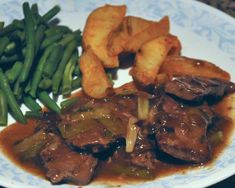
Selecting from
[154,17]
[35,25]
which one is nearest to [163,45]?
[154,17]

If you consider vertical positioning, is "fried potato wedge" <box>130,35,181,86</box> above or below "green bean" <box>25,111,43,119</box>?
above

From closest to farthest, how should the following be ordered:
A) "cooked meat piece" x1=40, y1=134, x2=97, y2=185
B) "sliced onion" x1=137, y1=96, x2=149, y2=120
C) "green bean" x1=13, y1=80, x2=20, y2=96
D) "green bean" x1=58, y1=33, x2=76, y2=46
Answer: "cooked meat piece" x1=40, y1=134, x2=97, y2=185
"sliced onion" x1=137, y1=96, x2=149, y2=120
"green bean" x1=13, y1=80, x2=20, y2=96
"green bean" x1=58, y1=33, x2=76, y2=46

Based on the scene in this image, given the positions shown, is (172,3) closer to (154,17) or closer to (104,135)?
(154,17)

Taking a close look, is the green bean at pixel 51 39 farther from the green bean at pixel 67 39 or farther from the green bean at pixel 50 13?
the green bean at pixel 50 13

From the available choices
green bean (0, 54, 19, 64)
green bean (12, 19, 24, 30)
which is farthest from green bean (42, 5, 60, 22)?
green bean (0, 54, 19, 64)

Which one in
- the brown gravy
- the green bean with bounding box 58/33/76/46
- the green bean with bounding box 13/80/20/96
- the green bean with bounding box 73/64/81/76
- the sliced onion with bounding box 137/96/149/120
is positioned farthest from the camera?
the green bean with bounding box 58/33/76/46

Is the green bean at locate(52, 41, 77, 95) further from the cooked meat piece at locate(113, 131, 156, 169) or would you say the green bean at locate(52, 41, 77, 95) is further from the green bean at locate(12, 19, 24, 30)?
the cooked meat piece at locate(113, 131, 156, 169)

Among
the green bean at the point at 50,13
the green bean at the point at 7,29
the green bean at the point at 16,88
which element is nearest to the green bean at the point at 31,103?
the green bean at the point at 16,88

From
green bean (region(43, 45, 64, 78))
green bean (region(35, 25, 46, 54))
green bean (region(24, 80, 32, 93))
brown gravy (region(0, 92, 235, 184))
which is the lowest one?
brown gravy (region(0, 92, 235, 184))
